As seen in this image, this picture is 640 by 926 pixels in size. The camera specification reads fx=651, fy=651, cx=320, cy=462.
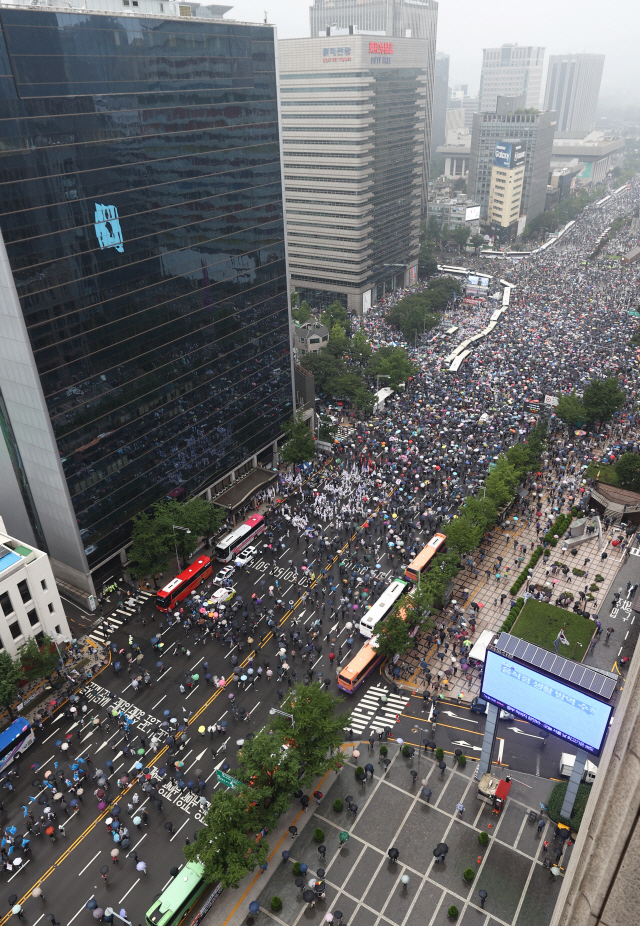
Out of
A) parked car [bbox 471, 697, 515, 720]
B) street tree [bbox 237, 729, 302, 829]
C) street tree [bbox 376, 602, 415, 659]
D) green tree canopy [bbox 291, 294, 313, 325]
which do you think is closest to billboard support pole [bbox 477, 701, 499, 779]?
parked car [bbox 471, 697, 515, 720]

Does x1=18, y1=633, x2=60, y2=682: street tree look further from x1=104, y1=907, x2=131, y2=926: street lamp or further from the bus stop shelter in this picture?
the bus stop shelter

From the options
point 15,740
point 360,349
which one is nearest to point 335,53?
point 360,349

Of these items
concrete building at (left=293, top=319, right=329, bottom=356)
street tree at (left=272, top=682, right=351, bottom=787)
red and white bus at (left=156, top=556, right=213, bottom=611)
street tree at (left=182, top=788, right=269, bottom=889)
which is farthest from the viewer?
concrete building at (left=293, top=319, right=329, bottom=356)

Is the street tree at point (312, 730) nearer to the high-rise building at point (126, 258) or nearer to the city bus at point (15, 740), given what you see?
the city bus at point (15, 740)

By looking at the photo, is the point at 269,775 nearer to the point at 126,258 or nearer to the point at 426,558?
the point at 426,558

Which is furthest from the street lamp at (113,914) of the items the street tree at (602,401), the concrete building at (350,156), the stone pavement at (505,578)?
the concrete building at (350,156)

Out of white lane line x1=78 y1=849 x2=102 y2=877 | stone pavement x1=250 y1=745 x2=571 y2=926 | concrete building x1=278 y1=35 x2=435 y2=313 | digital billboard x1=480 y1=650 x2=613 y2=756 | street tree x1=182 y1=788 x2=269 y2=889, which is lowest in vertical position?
white lane line x1=78 y1=849 x2=102 y2=877

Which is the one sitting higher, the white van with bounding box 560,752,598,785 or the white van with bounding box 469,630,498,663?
the white van with bounding box 560,752,598,785

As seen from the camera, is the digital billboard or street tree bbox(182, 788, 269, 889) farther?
street tree bbox(182, 788, 269, 889)
